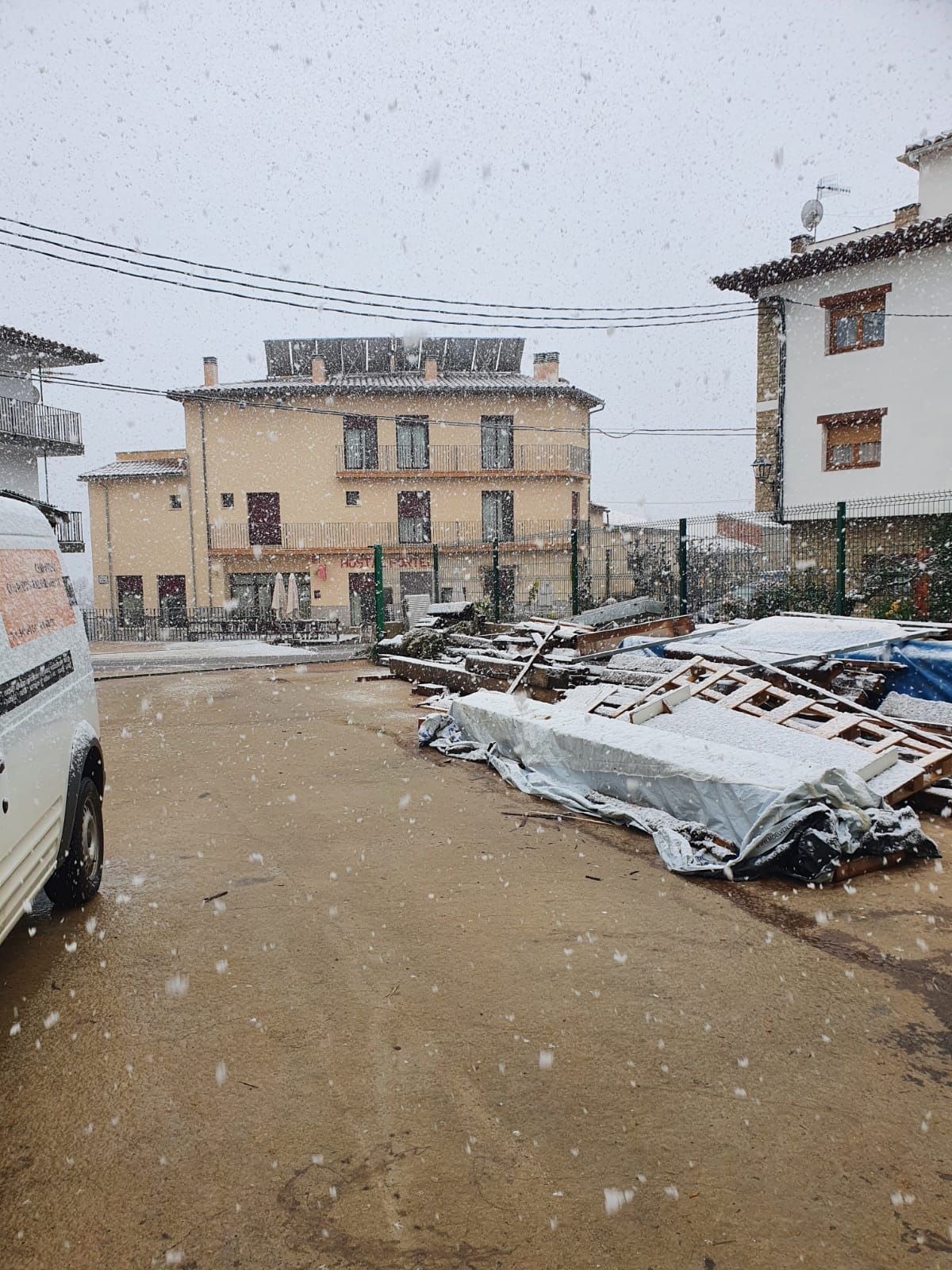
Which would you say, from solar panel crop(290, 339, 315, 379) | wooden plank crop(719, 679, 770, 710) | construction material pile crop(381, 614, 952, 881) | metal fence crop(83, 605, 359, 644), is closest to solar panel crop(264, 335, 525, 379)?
solar panel crop(290, 339, 315, 379)

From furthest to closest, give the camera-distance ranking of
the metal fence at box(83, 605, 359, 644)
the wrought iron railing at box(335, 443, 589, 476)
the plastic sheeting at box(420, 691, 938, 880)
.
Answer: the wrought iron railing at box(335, 443, 589, 476) < the metal fence at box(83, 605, 359, 644) < the plastic sheeting at box(420, 691, 938, 880)

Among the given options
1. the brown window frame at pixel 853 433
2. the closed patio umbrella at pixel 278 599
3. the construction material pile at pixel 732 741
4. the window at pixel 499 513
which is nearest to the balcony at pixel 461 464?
the window at pixel 499 513

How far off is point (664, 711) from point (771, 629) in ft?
11.0

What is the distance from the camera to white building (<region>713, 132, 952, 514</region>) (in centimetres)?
2072

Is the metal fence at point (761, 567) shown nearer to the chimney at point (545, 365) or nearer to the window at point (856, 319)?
the window at point (856, 319)

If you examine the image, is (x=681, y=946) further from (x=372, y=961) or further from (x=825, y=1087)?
(x=372, y=961)

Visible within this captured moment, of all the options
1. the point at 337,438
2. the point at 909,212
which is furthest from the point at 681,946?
the point at 337,438

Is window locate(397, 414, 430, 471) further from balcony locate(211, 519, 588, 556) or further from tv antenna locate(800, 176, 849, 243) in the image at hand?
tv antenna locate(800, 176, 849, 243)

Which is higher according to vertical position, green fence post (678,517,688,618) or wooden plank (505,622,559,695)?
green fence post (678,517,688,618)

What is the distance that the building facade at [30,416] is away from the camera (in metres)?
30.5

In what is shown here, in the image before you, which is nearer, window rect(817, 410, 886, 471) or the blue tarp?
the blue tarp

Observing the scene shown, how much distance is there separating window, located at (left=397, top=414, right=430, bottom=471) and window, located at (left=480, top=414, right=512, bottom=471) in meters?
2.71

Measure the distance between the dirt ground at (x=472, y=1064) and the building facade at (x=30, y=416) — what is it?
30290 mm

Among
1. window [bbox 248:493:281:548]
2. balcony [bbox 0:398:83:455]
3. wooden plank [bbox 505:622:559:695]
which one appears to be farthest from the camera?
window [bbox 248:493:281:548]
